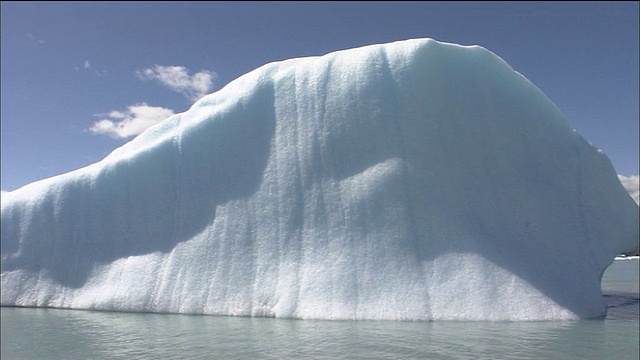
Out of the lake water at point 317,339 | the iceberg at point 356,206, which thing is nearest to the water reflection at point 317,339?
the lake water at point 317,339

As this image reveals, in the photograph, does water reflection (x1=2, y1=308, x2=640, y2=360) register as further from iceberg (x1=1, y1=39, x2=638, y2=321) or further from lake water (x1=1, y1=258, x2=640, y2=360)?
iceberg (x1=1, y1=39, x2=638, y2=321)

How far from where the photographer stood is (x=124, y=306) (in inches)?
538

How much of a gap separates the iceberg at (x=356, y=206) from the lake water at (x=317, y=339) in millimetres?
920

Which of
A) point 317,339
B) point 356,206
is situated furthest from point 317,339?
point 356,206

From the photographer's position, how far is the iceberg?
448 inches

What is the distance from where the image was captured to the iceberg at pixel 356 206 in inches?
448

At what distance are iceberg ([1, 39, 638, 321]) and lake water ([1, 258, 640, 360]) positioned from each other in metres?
0.92

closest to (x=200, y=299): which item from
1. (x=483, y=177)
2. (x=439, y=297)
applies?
(x=439, y=297)

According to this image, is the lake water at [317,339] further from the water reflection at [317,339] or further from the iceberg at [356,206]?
the iceberg at [356,206]

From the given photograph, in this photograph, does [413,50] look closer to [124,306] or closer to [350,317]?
[350,317]

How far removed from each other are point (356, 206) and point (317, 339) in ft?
14.1

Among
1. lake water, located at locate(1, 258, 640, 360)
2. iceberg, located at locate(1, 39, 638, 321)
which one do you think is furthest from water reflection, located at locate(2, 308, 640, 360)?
iceberg, located at locate(1, 39, 638, 321)

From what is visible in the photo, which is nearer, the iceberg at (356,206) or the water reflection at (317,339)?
the water reflection at (317,339)

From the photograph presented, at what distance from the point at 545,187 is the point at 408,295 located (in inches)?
180
